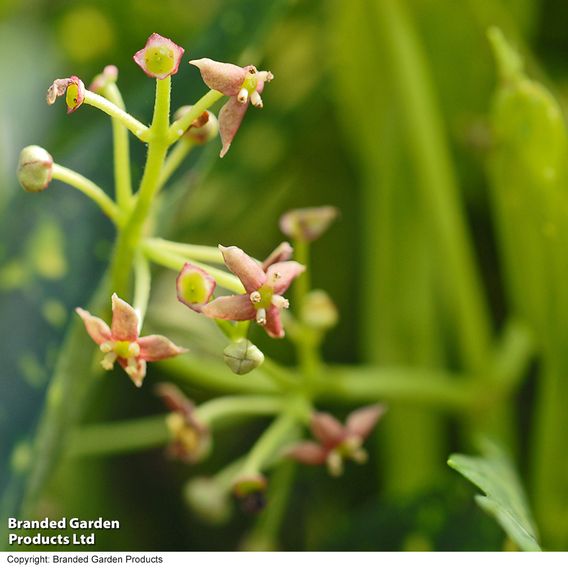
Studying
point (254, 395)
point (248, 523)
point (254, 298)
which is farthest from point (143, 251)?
point (248, 523)

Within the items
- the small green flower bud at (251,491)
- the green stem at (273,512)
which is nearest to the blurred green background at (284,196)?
the green stem at (273,512)

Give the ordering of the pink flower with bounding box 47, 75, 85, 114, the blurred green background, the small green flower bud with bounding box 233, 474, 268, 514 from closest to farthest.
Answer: the pink flower with bounding box 47, 75, 85, 114
the small green flower bud with bounding box 233, 474, 268, 514
the blurred green background

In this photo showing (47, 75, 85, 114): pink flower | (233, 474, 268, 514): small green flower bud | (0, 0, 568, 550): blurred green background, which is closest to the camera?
(47, 75, 85, 114): pink flower

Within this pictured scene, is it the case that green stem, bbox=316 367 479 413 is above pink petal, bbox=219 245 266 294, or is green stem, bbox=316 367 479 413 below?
below

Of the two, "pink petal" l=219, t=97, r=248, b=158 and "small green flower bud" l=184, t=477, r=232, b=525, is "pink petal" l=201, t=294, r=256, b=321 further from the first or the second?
"small green flower bud" l=184, t=477, r=232, b=525

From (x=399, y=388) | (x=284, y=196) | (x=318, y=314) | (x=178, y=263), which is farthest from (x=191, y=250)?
(x=284, y=196)

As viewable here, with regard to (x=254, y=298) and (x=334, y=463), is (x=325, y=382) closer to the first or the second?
(x=334, y=463)

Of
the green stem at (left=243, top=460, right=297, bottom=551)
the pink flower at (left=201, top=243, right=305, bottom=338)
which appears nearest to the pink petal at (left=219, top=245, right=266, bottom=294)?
the pink flower at (left=201, top=243, right=305, bottom=338)

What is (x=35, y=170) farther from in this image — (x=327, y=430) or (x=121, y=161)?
(x=327, y=430)

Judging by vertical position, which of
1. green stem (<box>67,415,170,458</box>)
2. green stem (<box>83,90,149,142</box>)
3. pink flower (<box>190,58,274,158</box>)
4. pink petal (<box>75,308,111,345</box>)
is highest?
pink flower (<box>190,58,274,158</box>)
